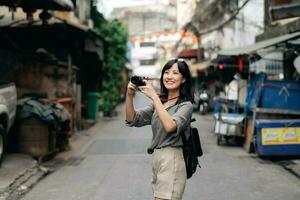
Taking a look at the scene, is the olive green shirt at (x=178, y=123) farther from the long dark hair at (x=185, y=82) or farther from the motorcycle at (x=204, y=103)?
the motorcycle at (x=204, y=103)

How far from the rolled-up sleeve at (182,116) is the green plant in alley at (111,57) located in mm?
20892

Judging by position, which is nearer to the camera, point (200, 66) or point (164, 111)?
point (164, 111)

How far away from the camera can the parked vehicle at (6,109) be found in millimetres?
9539

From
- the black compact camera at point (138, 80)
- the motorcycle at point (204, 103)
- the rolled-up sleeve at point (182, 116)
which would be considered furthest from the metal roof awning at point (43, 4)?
the motorcycle at point (204, 103)

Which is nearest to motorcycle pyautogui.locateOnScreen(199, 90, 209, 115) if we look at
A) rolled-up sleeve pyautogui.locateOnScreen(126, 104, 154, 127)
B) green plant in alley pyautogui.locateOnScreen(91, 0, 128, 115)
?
green plant in alley pyautogui.locateOnScreen(91, 0, 128, 115)

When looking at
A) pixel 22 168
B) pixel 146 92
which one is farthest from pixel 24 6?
pixel 146 92

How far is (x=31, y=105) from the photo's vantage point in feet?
36.1

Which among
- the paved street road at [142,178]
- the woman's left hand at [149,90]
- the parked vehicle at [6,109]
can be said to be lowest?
the paved street road at [142,178]

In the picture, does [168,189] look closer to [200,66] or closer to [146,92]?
[146,92]

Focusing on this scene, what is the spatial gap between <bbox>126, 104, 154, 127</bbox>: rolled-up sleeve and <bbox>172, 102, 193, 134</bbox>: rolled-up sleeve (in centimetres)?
37

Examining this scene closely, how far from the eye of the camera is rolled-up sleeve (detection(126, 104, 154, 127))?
421cm

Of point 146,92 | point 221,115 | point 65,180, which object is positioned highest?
point 146,92

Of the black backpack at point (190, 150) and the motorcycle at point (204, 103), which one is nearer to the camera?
the black backpack at point (190, 150)

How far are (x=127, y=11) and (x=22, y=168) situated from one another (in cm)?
6163
